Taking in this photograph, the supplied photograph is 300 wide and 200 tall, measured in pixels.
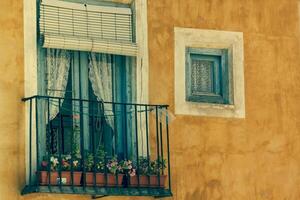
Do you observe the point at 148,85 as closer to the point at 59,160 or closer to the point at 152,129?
the point at 152,129

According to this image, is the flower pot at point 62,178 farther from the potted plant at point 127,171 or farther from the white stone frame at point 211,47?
the white stone frame at point 211,47

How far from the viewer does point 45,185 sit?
1731cm

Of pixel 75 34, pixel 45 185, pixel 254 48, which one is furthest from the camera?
pixel 254 48

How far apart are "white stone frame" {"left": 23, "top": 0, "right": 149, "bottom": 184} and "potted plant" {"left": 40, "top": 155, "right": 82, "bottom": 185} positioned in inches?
10.2

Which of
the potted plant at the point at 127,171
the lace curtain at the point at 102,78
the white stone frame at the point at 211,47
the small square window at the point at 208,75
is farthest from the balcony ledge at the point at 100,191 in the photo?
the small square window at the point at 208,75

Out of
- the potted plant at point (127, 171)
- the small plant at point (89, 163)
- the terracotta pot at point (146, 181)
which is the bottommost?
the terracotta pot at point (146, 181)

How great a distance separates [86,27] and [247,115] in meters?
2.72

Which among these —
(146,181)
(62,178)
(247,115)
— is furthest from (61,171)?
(247,115)

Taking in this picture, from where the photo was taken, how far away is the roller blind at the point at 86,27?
18.2 metres

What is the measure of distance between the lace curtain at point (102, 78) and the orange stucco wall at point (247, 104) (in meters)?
0.62

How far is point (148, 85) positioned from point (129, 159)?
1.14 m

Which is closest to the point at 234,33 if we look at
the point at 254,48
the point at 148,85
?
the point at 254,48

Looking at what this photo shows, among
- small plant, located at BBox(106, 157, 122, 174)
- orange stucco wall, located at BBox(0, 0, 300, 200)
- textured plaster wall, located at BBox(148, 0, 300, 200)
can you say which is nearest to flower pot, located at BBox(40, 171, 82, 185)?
small plant, located at BBox(106, 157, 122, 174)

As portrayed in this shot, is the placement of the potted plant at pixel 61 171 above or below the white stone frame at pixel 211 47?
below
